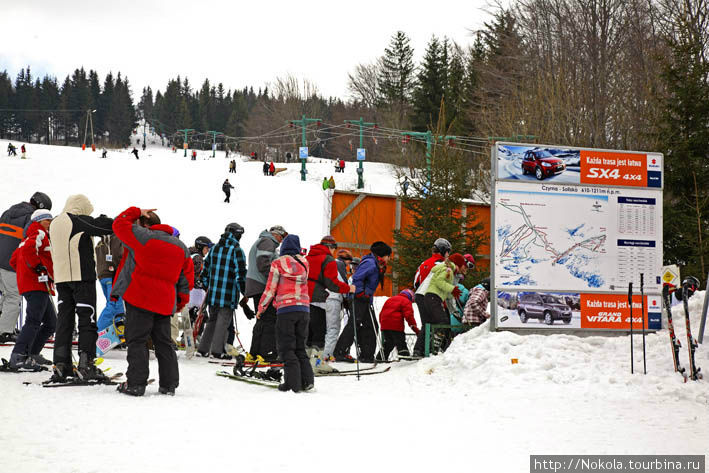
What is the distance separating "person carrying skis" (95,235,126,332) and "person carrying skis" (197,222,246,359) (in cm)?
136

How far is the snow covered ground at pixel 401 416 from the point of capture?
4688 millimetres

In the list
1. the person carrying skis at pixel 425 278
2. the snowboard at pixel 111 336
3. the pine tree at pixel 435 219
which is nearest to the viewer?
the snowboard at pixel 111 336

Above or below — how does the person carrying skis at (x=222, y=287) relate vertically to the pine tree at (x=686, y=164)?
below

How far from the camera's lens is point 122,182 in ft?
143

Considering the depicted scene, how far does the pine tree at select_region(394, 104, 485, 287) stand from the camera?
1880 centimetres

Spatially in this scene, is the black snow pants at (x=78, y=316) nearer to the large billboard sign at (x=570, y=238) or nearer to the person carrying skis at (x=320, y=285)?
the person carrying skis at (x=320, y=285)

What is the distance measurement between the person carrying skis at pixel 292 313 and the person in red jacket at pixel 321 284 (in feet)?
3.35

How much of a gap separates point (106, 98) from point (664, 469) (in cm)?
14694

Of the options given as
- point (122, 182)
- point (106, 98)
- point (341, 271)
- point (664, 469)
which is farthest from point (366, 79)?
point (664, 469)

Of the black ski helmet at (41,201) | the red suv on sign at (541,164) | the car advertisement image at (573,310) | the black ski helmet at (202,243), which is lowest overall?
the car advertisement image at (573,310)

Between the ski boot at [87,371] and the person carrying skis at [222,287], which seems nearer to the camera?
the ski boot at [87,371]

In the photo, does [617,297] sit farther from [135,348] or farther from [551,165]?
[135,348]

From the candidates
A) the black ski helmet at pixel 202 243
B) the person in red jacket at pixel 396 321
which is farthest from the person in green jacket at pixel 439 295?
the black ski helmet at pixel 202 243

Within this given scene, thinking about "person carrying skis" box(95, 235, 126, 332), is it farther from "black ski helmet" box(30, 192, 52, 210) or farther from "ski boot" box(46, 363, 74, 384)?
"ski boot" box(46, 363, 74, 384)
